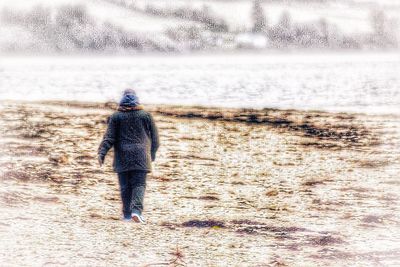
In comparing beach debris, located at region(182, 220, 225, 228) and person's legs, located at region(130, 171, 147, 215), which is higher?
person's legs, located at region(130, 171, 147, 215)

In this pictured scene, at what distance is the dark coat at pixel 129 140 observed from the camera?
851 cm

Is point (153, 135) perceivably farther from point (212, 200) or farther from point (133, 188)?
point (212, 200)

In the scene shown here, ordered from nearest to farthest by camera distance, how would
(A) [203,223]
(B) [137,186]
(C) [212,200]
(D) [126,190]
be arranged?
1. (B) [137,186]
2. (D) [126,190]
3. (A) [203,223]
4. (C) [212,200]

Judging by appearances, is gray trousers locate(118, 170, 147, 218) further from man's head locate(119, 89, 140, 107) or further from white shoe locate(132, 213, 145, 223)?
man's head locate(119, 89, 140, 107)

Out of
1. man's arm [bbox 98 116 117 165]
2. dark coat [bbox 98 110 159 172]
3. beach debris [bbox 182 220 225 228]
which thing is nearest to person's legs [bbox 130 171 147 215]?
dark coat [bbox 98 110 159 172]

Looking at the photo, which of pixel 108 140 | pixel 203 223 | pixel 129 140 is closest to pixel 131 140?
pixel 129 140

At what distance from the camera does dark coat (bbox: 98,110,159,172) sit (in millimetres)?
8508

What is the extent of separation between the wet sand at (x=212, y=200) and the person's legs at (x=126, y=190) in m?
0.22

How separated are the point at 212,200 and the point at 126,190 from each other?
2.32m

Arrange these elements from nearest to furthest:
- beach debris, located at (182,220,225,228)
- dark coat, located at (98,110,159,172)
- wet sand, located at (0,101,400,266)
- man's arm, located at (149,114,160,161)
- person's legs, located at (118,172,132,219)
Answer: wet sand, located at (0,101,400,266) < dark coat, located at (98,110,159,172) < man's arm, located at (149,114,160,161) < person's legs, located at (118,172,132,219) < beach debris, located at (182,220,225,228)

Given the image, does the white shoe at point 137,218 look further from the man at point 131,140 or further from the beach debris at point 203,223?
the beach debris at point 203,223

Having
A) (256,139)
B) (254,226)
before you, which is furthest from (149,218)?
(256,139)

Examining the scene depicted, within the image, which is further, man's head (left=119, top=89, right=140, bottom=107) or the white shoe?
the white shoe

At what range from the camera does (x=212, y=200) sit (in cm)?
1083
